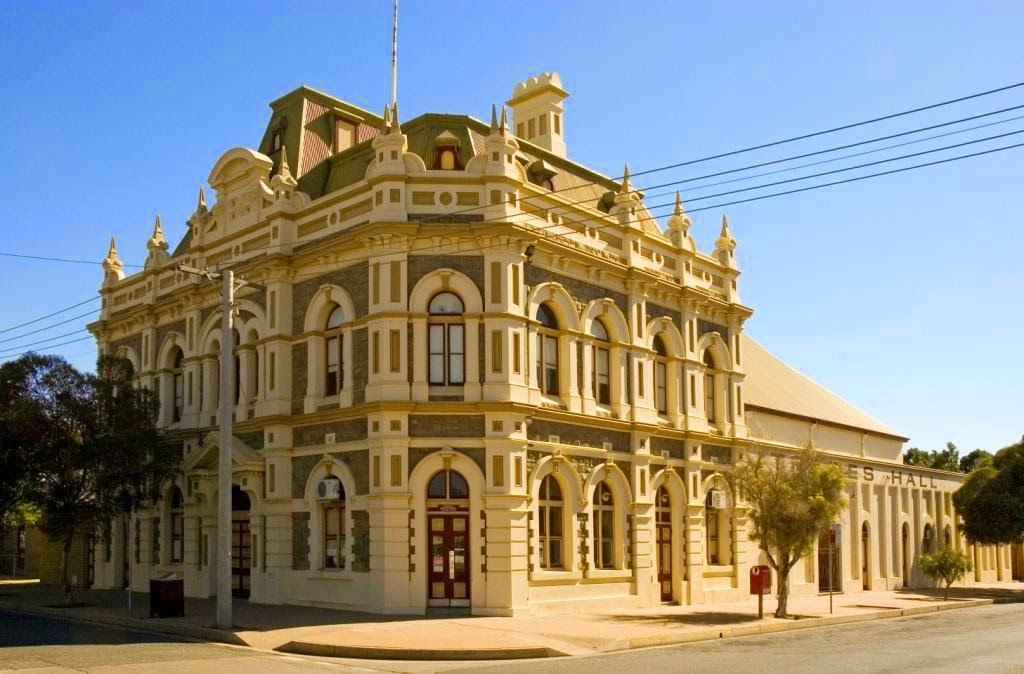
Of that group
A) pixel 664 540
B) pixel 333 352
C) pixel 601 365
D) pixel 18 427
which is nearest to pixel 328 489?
pixel 333 352

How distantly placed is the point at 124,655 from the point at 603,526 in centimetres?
1471

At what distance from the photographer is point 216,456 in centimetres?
3203

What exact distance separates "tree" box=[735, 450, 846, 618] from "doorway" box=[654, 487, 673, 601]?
3.55 meters

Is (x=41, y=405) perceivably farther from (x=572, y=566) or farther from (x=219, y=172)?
(x=572, y=566)

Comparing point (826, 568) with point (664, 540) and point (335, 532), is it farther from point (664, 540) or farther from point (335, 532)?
point (335, 532)

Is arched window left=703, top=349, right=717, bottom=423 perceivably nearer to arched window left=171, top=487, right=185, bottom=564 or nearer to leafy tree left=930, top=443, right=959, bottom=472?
arched window left=171, top=487, right=185, bottom=564

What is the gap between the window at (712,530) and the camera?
1396 inches

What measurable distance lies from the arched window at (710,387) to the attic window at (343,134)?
14077 millimetres

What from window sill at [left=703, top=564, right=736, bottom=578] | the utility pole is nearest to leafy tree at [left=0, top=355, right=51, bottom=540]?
the utility pole

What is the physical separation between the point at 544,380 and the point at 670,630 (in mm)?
7668

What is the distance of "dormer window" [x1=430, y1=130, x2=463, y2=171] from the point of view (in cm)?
2894

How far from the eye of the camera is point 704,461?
35438 mm

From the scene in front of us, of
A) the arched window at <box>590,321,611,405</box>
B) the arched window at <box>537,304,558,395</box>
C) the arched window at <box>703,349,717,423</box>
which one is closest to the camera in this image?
the arched window at <box>537,304,558,395</box>

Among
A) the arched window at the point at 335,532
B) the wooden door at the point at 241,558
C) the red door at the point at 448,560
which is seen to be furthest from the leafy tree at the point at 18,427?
the red door at the point at 448,560
